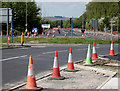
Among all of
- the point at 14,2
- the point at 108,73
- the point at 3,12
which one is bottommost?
the point at 108,73

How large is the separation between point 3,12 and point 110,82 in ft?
65.5

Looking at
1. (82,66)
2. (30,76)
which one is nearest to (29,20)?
(82,66)

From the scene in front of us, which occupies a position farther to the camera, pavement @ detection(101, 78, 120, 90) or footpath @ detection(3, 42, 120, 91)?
pavement @ detection(101, 78, 120, 90)

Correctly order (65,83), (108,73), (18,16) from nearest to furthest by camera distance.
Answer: (65,83) → (108,73) → (18,16)

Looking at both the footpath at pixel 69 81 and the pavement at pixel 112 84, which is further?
the pavement at pixel 112 84

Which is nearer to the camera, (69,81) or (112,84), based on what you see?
(112,84)

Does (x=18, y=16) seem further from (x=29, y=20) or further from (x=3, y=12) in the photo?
(x=3, y=12)

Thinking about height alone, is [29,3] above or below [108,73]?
above

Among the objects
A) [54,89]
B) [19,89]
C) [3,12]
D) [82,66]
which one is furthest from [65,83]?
[3,12]

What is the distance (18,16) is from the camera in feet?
225

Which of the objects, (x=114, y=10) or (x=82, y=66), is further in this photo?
(x=114, y=10)

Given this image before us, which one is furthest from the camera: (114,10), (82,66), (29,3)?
(114,10)

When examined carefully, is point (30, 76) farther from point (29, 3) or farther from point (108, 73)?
point (29, 3)

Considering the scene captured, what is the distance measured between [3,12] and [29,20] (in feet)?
149
